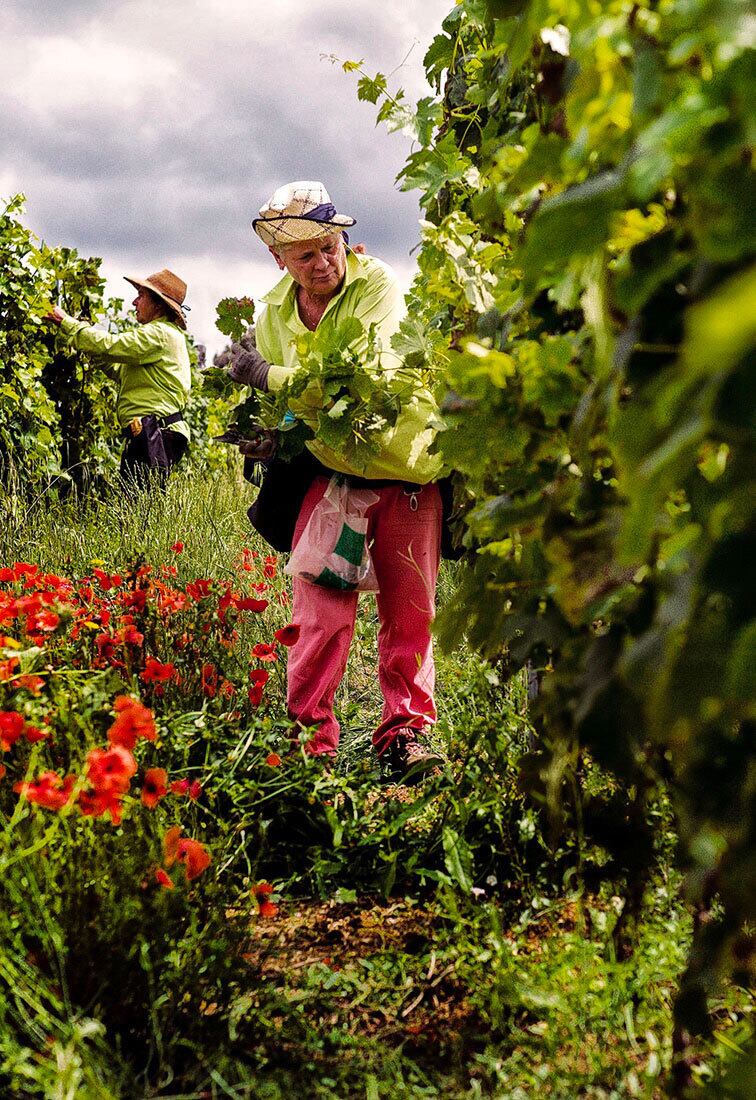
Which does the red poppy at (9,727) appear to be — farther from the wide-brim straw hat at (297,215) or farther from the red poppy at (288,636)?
the wide-brim straw hat at (297,215)

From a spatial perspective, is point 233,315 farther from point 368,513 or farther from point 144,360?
point 144,360

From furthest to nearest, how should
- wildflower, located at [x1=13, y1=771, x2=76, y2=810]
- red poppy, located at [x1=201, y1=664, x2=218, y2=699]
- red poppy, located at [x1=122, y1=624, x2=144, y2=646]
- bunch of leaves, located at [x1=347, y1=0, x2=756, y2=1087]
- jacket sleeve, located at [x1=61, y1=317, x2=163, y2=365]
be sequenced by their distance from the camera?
jacket sleeve, located at [x1=61, y1=317, x2=163, y2=365] < red poppy, located at [x1=201, y1=664, x2=218, y2=699] < red poppy, located at [x1=122, y1=624, x2=144, y2=646] < wildflower, located at [x1=13, y1=771, x2=76, y2=810] < bunch of leaves, located at [x1=347, y1=0, x2=756, y2=1087]

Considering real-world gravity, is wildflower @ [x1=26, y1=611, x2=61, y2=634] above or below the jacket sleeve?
below

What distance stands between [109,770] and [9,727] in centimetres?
24

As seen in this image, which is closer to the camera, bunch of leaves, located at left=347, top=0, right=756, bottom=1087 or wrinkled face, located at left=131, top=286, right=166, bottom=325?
bunch of leaves, located at left=347, top=0, right=756, bottom=1087

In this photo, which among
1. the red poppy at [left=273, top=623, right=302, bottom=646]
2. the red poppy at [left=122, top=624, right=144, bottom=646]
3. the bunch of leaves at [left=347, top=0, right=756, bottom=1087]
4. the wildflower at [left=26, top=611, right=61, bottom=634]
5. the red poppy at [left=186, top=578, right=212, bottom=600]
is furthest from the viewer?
the red poppy at [left=186, top=578, right=212, bottom=600]

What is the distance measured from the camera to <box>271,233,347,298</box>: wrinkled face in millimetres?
2814

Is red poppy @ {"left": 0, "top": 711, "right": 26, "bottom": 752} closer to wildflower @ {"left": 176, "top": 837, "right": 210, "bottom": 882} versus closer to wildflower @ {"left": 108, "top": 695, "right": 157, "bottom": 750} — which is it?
wildflower @ {"left": 108, "top": 695, "right": 157, "bottom": 750}

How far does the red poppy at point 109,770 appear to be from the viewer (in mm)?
1357

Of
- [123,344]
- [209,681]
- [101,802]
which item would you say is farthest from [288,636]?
[123,344]

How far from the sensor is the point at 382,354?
8.16 feet

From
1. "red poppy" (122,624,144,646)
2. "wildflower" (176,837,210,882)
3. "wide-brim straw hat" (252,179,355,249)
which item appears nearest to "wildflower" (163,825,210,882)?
"wildflower" (176,837,210,882)

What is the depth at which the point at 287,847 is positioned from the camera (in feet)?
7.42

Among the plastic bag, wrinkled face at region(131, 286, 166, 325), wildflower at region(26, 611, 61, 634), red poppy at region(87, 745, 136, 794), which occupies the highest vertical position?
wrinkled face at region(131, 286, 166, 325)
